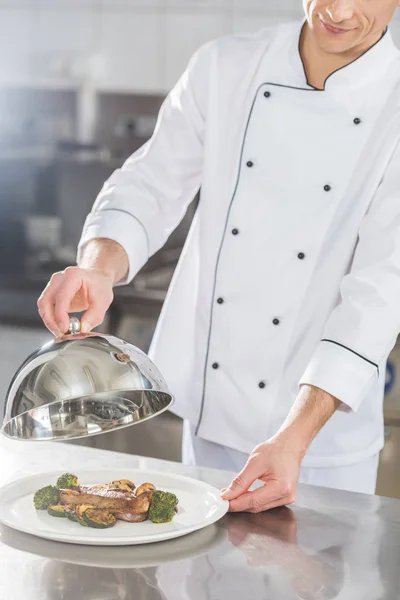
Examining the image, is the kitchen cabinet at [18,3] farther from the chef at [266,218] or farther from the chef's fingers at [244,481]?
the chef's fingers at [244,481]

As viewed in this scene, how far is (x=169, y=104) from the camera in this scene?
6.67 ft

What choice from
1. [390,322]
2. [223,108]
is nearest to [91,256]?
[223,108]

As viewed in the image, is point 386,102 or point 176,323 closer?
point 386,102

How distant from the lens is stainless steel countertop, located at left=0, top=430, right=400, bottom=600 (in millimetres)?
1110

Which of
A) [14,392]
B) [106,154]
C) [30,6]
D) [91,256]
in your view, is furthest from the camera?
[30,6]

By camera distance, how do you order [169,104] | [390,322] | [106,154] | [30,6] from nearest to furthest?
[390,322]
[169,104]
[106,154]
[30,6]

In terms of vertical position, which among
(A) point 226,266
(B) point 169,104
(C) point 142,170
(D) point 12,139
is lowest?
(D) point 12,139

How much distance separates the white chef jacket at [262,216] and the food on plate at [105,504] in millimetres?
513

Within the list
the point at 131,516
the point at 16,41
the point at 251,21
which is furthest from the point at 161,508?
the point at 16,41

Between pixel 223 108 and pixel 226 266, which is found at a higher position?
pixel 223 108

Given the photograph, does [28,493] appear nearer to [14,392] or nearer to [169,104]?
[14,392]

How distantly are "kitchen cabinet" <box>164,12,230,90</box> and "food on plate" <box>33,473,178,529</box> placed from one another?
452 cm

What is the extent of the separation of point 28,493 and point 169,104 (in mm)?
977

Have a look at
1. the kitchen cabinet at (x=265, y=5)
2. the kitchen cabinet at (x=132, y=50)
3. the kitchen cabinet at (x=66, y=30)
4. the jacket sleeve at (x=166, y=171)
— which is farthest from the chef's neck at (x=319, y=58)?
the kitchen cabinet at (x=66, y=30)
